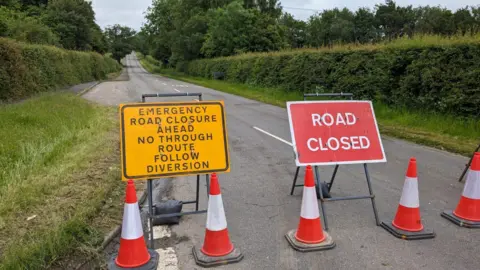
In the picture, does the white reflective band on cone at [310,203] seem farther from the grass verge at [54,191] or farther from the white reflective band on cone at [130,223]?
the grass verge at [54,191]

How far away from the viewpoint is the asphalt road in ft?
12.2

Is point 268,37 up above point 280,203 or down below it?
above

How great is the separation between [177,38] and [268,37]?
17614 millimetres

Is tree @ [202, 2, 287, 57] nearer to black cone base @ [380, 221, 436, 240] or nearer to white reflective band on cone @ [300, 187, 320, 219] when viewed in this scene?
black cone base @ [380, 221, 436, 240]

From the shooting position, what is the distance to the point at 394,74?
1302 cm

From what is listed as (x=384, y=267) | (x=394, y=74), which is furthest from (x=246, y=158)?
(x=394, y=74)

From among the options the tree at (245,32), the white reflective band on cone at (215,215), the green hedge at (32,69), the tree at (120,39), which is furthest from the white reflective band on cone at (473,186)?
the tree at (120,39)

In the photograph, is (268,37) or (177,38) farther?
(177,38)

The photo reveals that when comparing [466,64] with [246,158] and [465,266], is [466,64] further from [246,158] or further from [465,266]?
[465,266]

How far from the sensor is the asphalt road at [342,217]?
3.71 metres

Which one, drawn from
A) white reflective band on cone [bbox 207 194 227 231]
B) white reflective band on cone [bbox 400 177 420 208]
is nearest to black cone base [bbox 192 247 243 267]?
white reflective band on cone [bbox 207 194 227 231]

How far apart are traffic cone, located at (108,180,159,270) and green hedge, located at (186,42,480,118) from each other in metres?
9.52

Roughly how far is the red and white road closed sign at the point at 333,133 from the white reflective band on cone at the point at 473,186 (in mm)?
966

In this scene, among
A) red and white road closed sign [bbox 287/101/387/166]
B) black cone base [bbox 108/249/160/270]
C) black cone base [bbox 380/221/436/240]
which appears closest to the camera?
black cone base [bbox 108/249/160/270]
